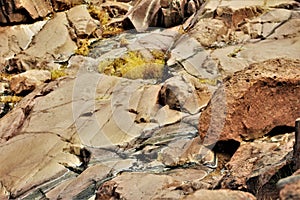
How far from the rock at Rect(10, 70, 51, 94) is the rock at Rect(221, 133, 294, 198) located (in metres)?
9.03

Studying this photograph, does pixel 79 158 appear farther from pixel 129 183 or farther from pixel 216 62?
pixel 216 62

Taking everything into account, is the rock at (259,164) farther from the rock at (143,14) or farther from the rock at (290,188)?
the rock at (143,14)

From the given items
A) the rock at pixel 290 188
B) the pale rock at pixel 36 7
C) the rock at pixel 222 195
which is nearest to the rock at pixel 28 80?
the pale rock at pixel 36 7

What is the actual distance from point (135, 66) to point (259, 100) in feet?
24.6

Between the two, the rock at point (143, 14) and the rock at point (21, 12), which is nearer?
the rock at point (143, 14)

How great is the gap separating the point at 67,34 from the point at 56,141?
26.9 feet

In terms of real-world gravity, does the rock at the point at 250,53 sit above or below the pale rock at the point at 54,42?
above

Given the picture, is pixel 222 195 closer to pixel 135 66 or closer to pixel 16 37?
pixel 135 66

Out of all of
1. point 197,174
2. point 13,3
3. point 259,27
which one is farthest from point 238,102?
point 13,3

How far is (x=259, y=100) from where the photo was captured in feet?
26.8

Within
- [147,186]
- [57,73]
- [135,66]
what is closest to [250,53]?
[135,66]

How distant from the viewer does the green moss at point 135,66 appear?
1459 cm

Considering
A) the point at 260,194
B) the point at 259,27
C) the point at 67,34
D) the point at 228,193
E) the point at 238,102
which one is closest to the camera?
the point at 228,193

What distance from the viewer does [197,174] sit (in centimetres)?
821
